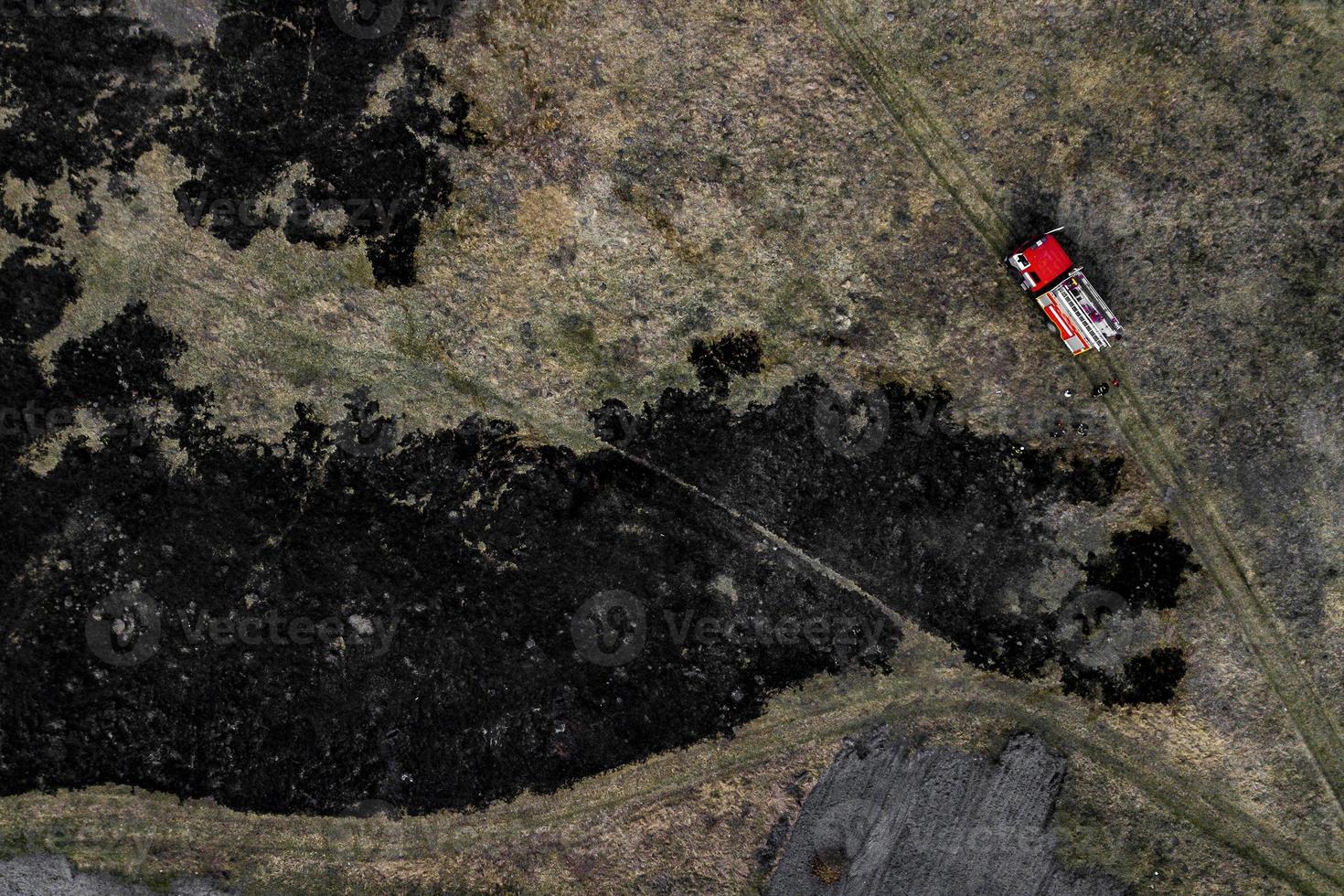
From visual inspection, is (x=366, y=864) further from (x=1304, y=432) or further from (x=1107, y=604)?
(x=1304, y=432)
